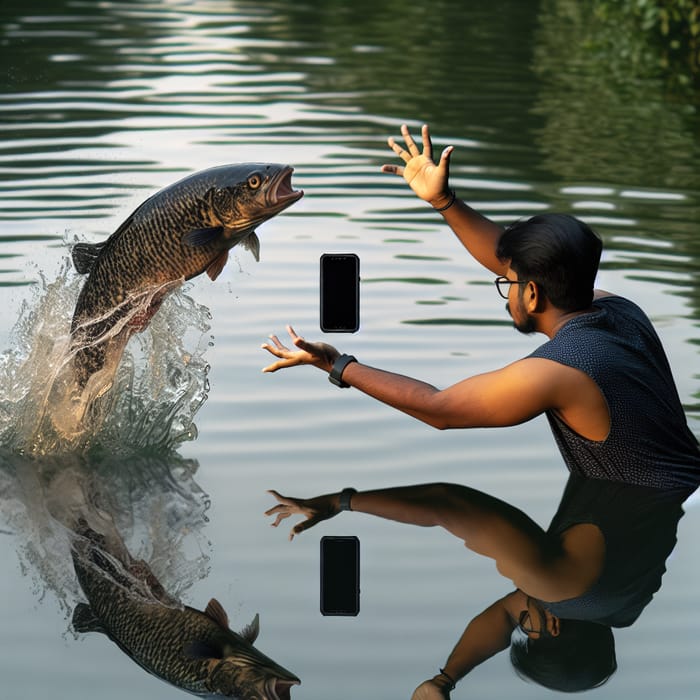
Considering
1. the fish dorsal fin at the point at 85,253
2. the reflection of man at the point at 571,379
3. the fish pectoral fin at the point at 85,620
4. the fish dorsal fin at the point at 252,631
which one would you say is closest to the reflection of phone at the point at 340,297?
the reflection of man at the point at 571,379

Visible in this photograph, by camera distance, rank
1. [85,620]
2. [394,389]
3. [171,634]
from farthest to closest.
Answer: [394,389]
[85,620]
[171,634]

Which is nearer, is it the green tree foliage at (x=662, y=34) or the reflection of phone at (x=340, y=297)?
the reflection of phone at (x=340, y=297)

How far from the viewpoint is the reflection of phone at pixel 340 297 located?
6043 millimetres

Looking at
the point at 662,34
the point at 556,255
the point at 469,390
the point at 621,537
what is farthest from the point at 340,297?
the point at 662,34

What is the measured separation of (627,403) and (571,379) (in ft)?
0.93

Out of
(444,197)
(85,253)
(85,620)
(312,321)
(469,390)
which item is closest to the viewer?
(85,620)

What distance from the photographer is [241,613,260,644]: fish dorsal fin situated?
5125 millimetres

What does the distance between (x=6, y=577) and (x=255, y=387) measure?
256 centimetres

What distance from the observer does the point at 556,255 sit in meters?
6.06

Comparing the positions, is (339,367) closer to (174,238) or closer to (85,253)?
(174,238)

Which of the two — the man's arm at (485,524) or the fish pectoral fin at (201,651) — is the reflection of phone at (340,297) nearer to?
the man's arm at (485,524)

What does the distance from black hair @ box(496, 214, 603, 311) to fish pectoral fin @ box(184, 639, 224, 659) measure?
201 centimetres

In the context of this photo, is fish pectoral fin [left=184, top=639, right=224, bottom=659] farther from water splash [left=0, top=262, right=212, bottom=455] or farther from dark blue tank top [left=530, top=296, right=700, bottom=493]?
water splash [left=0, top=262, right=212, bottom=455]

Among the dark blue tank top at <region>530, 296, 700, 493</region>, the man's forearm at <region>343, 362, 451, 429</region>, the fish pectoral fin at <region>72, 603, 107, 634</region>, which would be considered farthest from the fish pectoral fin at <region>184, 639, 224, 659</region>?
the dark blue tank top at <region>530, 296, 700, 493</region>
